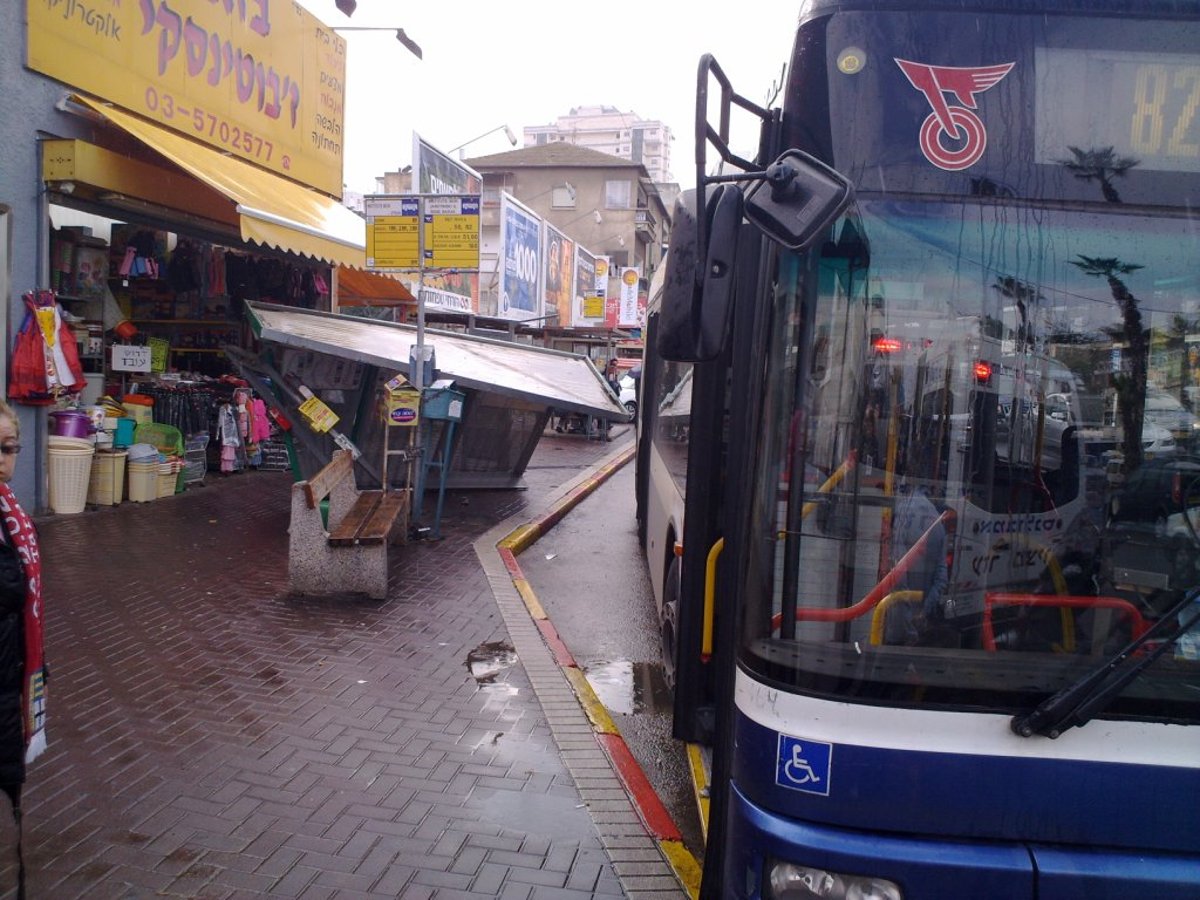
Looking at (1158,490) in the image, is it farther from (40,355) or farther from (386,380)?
(40,355)

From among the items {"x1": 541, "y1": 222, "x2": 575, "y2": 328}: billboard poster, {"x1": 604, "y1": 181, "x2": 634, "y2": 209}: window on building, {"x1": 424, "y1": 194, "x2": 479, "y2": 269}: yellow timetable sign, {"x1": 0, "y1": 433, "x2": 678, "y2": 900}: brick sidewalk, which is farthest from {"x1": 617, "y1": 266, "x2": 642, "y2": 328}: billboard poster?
{"x1": 0, "y1": 433, "x2": 678, "y2": 900}: brick sidewalk

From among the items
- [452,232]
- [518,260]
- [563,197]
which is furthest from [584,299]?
[452,232]

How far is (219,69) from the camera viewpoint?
38.2 ft

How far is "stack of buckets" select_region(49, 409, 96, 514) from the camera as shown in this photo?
9547mm

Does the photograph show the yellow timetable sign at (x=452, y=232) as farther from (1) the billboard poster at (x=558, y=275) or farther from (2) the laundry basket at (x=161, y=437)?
(1) the billboard poster at (x=558, y=275)

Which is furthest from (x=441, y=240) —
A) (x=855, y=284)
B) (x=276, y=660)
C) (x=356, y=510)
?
(x=855, y=284)

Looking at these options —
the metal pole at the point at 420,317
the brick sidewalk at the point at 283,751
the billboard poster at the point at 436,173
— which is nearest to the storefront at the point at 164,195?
the billboard poster at the point at 436,173

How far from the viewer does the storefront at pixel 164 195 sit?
9180 mm

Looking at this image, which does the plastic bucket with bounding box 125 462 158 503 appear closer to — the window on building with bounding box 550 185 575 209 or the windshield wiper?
the windshield wiper

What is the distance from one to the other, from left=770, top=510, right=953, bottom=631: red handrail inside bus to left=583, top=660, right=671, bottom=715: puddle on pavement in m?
3.53

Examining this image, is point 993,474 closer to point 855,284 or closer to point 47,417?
point 855,284

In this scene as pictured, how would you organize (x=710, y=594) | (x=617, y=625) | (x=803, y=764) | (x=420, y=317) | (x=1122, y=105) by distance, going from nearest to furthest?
(x=803, y=764) → (x=1122, y=105) → (x=710, y=594) → (x=617, y=625) → (x=420, y=317)

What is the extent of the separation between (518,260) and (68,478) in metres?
18.3

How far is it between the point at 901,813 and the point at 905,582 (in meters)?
0.58
